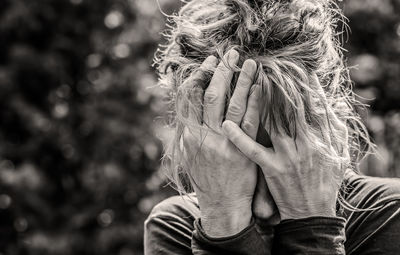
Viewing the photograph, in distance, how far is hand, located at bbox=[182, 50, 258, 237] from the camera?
1.60 meters

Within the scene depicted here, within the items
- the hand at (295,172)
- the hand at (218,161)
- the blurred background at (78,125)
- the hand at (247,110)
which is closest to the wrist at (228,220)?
the hand at (218,161)

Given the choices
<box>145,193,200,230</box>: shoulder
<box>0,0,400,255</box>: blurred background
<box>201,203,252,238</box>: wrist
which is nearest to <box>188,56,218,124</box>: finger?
<box>201,203,252,238</box>: wrist

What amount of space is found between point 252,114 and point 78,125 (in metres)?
4.02

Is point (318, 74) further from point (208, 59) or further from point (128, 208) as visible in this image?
point (128, 208)

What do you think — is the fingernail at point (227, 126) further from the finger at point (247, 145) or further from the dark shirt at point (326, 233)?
the dark shirt at point (326, 233)

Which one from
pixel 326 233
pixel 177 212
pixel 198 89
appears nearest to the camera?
pixel 326 233

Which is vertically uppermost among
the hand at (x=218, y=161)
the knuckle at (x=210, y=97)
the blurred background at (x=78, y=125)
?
the knuckle at (x=210, y=97)

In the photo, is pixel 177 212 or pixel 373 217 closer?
pixel 373 217

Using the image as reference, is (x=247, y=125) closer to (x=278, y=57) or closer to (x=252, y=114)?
(x=252, y=114)

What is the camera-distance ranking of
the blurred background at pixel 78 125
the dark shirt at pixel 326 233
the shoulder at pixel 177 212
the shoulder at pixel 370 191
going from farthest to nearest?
the blurred background at pixel 78 125, the shoulder at pixel 177 212, the shoulder at pixel 370 191, the dark shirt at pixel 326 233

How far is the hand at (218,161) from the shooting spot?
1601 millimetres

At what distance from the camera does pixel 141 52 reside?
18.4 ft

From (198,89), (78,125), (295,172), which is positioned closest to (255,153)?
(295,172)

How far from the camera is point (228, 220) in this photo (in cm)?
160
